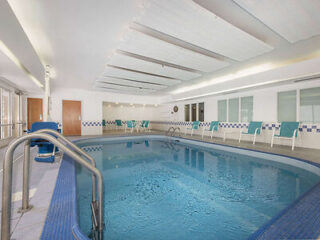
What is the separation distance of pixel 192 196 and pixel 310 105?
483 centimetres

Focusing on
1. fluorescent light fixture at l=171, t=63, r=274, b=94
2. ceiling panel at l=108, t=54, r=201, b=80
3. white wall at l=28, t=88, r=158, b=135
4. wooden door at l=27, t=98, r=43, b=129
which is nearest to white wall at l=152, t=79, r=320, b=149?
fluorescent light fixture at l=171, t=63, r=274, b=94

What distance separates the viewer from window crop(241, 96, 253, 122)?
234 inches

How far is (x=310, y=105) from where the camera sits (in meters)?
4.46

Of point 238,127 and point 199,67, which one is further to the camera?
point 238,127

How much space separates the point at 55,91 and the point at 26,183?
7.47 m

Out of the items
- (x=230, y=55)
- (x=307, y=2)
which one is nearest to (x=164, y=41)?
(x=230, y=55)

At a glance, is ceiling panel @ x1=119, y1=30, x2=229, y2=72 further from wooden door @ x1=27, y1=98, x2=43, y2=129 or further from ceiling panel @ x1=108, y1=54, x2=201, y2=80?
wooden door @ x1=27, y1=98, x2=43, y2=129

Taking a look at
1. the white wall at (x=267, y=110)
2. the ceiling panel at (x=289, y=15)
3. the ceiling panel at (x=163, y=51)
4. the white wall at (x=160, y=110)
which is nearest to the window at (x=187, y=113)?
the white wall at (x=160, y=110)

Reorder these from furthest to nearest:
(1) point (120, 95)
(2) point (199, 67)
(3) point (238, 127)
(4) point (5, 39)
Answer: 1. (1) point (120, 95)
2. (3) point (238, 127)
3. (2) point (199, 67)
4. (4) point (5, 39)

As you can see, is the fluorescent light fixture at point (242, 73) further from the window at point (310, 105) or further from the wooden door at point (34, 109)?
the wooden door at point (34, 109)

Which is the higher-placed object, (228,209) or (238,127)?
(238,127)

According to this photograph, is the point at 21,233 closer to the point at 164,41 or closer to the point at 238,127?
the point at 164,41

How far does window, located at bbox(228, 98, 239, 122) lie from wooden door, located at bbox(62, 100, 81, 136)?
7.38 m

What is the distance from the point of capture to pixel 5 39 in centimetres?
251
